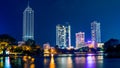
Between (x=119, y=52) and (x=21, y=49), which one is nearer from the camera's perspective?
(x=119, y=52)

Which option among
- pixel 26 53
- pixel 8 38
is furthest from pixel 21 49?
pixel 8 38

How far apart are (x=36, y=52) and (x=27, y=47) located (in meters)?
8.19

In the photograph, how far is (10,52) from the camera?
6767 inches

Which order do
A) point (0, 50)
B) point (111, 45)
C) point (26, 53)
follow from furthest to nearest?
point (111, 45)
point (26, 53)
point (0, 50)

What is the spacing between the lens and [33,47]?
198375 mm

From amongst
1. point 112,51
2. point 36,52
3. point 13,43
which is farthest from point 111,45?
point 13,43

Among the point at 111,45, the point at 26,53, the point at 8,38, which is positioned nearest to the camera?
the point at 8,38

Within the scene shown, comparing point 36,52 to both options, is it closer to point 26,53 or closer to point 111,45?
point 26,53

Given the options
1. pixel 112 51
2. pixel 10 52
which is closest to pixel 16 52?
pixel 10 52

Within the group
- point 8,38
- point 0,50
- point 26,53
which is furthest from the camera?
point 26,53

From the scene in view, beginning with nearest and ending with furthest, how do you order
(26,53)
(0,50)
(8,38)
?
(0,50) → (8,38) → (26,53)

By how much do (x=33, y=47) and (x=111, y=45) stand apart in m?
38.9

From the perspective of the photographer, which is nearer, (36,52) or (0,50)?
(0,50)

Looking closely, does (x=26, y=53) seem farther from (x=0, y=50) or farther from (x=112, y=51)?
(x=112, y=51)
